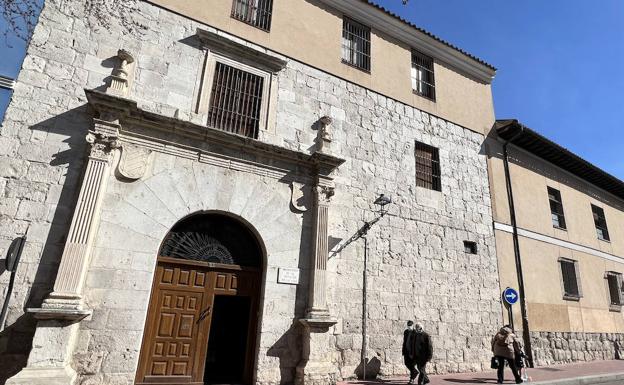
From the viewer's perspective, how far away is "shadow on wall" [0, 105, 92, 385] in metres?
5.17

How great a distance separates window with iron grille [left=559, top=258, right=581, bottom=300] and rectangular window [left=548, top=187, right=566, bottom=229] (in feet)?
4.09

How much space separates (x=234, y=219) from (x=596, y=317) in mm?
12361

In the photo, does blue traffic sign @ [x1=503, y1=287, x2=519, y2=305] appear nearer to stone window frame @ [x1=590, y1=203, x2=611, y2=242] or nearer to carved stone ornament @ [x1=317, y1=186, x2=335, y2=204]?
carved stone ornament @ [x1=317, y1=186, x2=335, y2=204]

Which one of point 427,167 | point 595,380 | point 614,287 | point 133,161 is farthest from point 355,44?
point 614,287

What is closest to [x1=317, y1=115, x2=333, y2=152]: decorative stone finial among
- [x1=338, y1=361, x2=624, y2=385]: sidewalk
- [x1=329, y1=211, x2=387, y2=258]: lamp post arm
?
[x1=329, y1=211, x2=387, y2=258]: lamp post arm

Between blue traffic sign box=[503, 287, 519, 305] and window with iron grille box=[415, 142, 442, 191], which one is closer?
blue traffic sign box=[503, 287, 519, 305]

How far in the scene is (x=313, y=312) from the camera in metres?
6.82

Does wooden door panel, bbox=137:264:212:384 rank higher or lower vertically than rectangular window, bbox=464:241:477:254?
lower

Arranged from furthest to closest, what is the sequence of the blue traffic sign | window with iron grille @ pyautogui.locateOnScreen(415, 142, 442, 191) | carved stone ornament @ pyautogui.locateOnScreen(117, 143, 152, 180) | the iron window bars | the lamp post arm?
1. the iron window bars
2. window with iron grille @ pyautogui.locateOnScreen(415, 142, 442, 191)
3. the blue traffic sign
4. the lamp post arm
5. carved stone ornament @ pyautogui.locateOnScreen(117, 143, 152, 180)

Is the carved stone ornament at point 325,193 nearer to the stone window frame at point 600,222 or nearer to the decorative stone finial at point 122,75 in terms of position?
the decorative stone finial at point 122,75

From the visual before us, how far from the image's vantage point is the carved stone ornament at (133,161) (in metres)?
6.28

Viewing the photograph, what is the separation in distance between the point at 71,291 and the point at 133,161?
2.26 m

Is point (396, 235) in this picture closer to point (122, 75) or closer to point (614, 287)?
point (122, 75)

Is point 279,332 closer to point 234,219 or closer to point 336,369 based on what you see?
point 336,369
